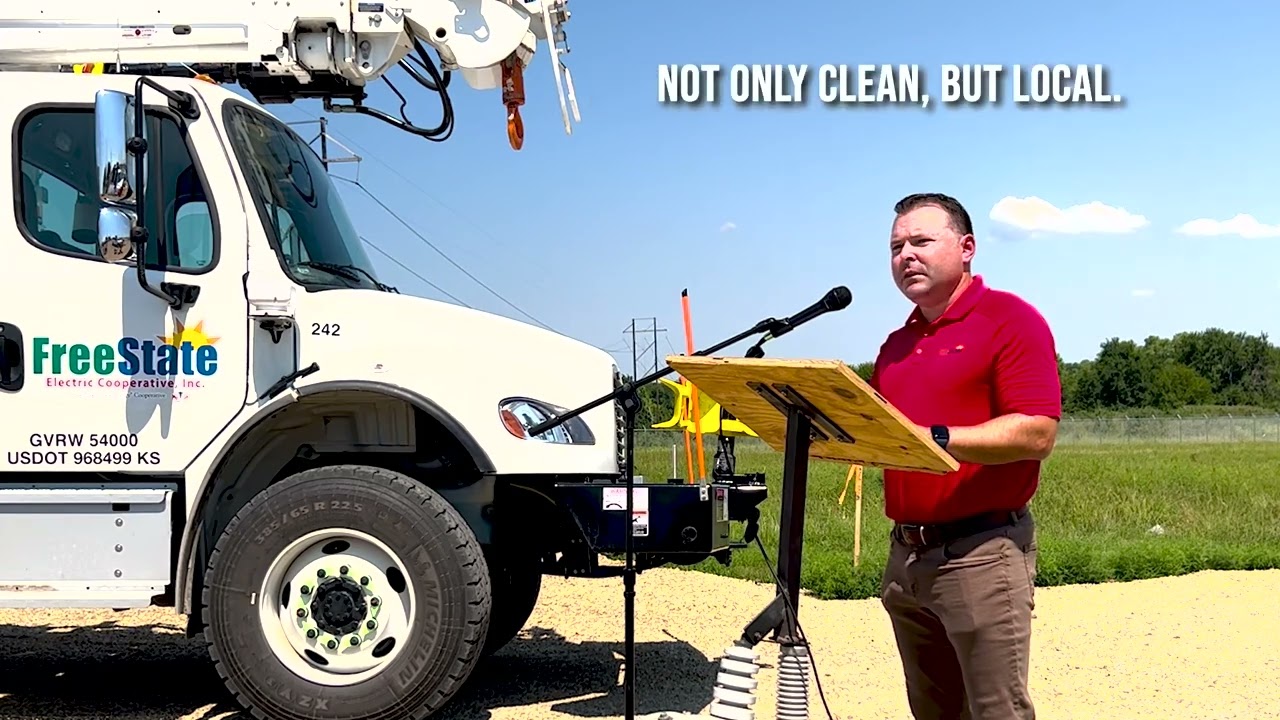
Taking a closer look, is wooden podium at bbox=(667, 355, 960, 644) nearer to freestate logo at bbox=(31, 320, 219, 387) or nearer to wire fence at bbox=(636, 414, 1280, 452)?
freestate logo at bbox=(31, 320, 219, 387)

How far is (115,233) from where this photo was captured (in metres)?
4.88

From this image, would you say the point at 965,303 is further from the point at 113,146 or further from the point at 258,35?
the point at 258,35

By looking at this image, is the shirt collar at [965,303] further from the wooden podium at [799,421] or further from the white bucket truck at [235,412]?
the white bucket truck at [235,412]

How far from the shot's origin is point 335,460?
5.96 m

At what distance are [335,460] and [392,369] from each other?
863mm

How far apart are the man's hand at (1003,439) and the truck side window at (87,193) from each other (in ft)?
12.0

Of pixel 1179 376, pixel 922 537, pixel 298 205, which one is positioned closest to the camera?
pixel 922 537

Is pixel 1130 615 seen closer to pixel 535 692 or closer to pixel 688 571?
pixel 688 571

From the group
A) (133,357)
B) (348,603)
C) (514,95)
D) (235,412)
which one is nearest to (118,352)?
(133,357)

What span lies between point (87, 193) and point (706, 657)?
419 cm

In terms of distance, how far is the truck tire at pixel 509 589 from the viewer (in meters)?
5.91

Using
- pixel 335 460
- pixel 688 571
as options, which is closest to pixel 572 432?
pixel 335 460

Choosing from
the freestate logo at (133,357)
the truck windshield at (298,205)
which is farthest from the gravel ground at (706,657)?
the truck windshield at (298,205)

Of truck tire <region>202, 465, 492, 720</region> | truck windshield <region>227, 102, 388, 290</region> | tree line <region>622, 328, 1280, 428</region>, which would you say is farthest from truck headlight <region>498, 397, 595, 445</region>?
tree line <region>622, 328, 1280, 428</region>
